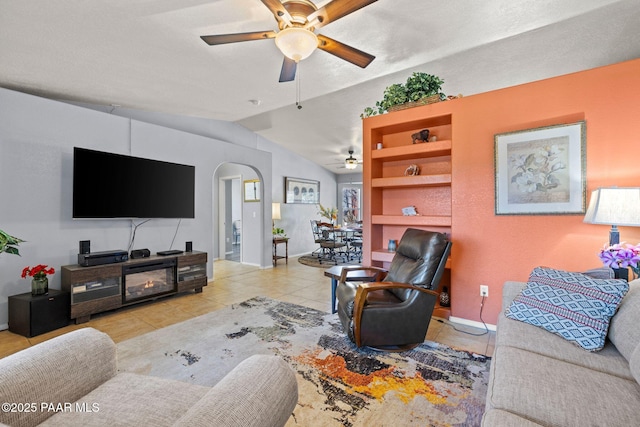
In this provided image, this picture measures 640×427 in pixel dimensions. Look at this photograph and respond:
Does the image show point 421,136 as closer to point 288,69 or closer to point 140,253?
point 288,69

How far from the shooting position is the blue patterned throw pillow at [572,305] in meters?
1.50

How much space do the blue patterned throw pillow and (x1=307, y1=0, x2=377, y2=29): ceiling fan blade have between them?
6.79ft

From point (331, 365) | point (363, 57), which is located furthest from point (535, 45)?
point (331, 365)

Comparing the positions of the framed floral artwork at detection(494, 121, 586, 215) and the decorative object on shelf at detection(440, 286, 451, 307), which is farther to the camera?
the decorative object on shelf at detection(440, 286, 451, 307)

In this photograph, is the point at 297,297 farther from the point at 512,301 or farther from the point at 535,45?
the point at 535,45

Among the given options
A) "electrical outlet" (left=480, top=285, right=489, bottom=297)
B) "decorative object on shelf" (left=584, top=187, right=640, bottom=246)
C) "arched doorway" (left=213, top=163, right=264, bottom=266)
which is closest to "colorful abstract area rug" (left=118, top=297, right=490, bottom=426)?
"electrical outlet" (left=480, top=285, right=489, bottom=297)

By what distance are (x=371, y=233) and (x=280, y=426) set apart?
2921 mm

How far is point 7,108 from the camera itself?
2.87 m

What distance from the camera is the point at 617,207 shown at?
6.55 ft

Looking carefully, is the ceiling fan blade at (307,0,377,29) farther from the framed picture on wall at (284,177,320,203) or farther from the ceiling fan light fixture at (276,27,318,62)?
the framed picture on wall at (284,177,320,203)

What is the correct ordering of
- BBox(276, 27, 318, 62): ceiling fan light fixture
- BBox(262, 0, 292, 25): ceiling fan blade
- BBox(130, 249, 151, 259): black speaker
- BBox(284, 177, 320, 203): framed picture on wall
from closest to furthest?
BBox(262, 0, 292, 25): ceiling fan blade
BBox(276, 27, 318, 62): ceiling fan light fixture
BBox(130, 249, 151, 259): black speaker
BBox(284, 177, 320, 203): framed picture on wall

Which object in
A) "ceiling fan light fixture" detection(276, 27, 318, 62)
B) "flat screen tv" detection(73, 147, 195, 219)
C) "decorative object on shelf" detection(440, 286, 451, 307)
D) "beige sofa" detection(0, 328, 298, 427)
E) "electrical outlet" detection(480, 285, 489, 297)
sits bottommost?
"decorative object on shelf" detection(440, 286, 451, 307)

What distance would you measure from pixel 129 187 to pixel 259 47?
2397mm

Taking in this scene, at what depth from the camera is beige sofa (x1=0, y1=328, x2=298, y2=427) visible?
78 centimetres
